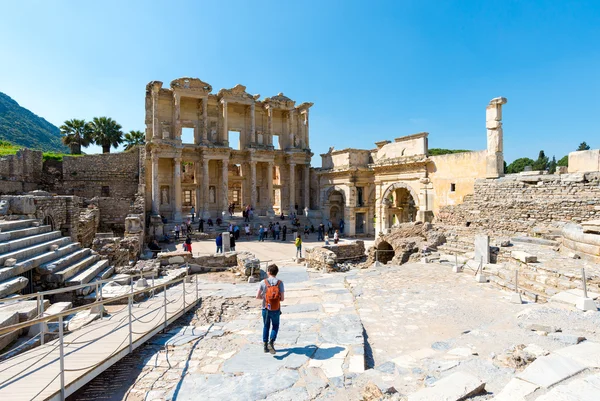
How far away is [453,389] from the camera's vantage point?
11.1 ft

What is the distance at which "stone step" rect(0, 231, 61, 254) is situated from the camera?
8244mm

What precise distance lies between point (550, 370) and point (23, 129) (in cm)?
12015

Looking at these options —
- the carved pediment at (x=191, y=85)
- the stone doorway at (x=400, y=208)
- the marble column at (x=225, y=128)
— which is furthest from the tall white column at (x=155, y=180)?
the stone doorway at (x=400, y=208)

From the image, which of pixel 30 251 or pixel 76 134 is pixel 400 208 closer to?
pixel 30 251

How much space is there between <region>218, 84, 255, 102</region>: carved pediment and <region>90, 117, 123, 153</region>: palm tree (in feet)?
41.4

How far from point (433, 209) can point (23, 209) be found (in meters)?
20.9

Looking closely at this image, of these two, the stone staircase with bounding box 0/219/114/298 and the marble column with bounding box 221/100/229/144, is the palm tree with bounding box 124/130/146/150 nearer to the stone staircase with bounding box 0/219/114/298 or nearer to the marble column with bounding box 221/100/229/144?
the marble column with bounding box 221/100/229/144

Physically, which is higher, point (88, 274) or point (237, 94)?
point (237, 94)

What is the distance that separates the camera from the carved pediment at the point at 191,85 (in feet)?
95.2

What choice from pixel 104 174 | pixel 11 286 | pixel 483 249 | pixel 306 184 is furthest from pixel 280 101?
pixel 11 286

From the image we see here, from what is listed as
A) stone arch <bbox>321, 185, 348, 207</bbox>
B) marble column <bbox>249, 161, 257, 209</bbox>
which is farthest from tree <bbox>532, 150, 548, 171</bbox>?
marble column <bbox>249, 161, 257, 209</bbox>

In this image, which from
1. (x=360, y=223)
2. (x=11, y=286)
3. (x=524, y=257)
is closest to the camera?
(x=11, y=286)

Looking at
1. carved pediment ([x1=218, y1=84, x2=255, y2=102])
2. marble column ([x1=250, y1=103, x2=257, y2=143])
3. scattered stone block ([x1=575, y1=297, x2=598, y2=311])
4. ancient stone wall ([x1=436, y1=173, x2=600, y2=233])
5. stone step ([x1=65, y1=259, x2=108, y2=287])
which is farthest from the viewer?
marble column ([x1=250, y1=103, x2=257, y2=143])

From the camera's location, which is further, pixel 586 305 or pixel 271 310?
pixel 586 305
